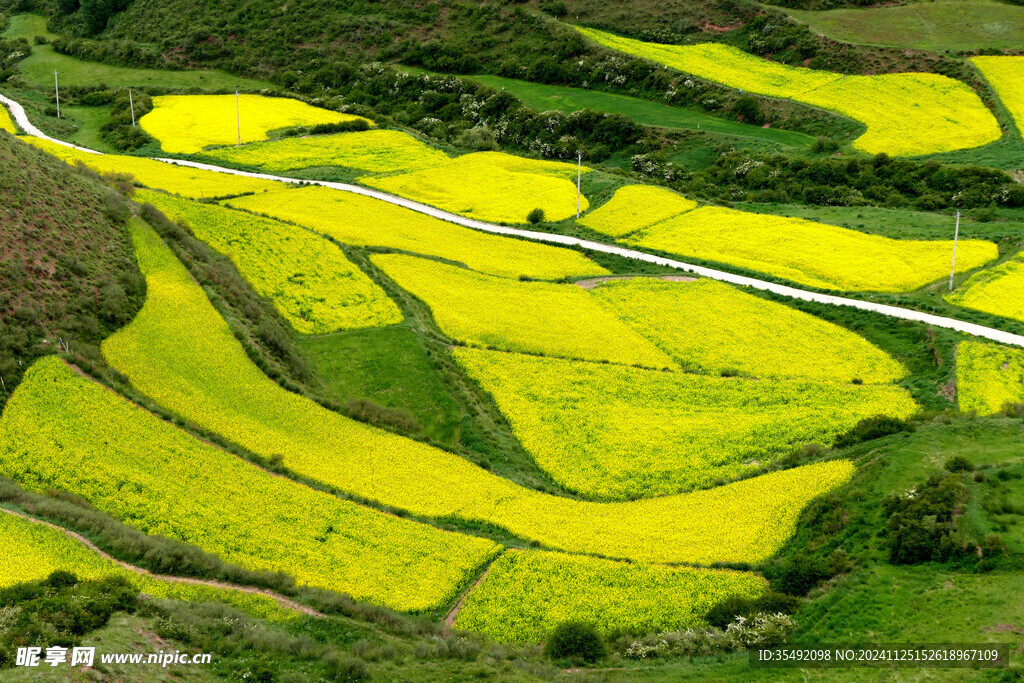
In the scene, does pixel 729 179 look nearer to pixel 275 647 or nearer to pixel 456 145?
pixel 456 145

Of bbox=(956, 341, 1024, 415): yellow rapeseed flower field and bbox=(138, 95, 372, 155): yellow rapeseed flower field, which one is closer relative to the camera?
bbox=(956, 341, 1024, 415): yellow rapeseed flower field

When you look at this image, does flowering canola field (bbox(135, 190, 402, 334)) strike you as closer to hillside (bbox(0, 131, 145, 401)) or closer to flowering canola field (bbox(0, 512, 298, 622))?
hillside (bbox(0, 131, 145, 401))

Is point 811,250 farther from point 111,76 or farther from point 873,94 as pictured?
point 111,76

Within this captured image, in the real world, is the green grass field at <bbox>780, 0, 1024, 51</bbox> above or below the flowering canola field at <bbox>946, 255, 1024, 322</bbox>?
above

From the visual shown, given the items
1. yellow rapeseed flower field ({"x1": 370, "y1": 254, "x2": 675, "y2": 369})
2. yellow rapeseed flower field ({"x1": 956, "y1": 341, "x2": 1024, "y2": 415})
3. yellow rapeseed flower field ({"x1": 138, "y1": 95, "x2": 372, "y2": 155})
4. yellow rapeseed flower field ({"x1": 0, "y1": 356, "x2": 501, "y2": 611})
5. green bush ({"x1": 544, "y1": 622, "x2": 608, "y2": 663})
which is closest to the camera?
green bush ({"x1": 544, "y1": 622, "x2": 608, "y2": 663})

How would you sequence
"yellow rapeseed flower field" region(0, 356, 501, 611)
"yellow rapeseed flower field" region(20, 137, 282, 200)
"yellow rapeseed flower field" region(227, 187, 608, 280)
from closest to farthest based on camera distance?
"yellow rapeseed flower field" region(0, 356, 501, 611) < "yellow rapeseed flower field" region(227, 187, 608, 280) < "yellow rapeseed flower field" region(20, 137, 282, 200)

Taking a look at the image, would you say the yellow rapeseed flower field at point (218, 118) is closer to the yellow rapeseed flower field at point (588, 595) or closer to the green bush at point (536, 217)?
the green bush at point (536, 217)

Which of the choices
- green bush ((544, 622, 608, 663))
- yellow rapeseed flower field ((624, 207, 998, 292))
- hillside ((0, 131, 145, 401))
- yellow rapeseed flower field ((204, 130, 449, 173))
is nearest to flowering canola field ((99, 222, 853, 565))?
hillside ((0, 131, 145, 401))

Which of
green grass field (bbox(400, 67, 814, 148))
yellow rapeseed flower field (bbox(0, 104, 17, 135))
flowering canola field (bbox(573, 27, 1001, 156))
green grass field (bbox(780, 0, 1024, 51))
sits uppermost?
green grass field (bbox(780, 0, 1024, 51))
